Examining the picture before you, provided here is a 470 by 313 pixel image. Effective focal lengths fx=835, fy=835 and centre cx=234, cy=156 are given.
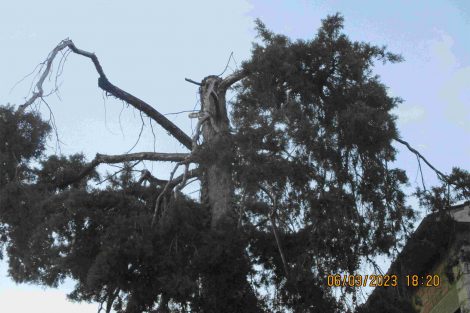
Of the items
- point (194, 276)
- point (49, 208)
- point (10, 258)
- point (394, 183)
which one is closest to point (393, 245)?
point (394, 183)

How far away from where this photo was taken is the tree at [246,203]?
10797 mm

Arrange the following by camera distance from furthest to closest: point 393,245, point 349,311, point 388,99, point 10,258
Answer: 1. point 10,258
2. point 388,99
3. point 393,245
4. point 349,311

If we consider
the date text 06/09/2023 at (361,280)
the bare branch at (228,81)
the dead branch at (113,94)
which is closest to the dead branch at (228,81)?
the bare branch at (228,81)

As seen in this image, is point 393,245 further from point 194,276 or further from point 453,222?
point 194,276

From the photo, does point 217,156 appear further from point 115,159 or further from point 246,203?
point 115,159

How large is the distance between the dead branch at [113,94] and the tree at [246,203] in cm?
2

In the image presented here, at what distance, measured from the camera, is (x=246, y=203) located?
38.0 ft

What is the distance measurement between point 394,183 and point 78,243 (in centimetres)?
443

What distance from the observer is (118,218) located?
1130 cm

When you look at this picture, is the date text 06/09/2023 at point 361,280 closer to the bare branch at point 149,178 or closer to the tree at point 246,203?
the tree at point 246,203

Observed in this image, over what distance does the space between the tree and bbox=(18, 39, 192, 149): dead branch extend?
21mm

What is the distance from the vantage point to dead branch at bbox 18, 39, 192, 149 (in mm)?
12570

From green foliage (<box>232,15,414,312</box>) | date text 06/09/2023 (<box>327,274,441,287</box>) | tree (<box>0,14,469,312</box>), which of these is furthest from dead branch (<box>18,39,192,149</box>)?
date text 06/09/2023 (<box>327,274,441,287</box>)

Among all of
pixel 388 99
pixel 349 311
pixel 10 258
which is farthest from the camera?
pixel 10 258
